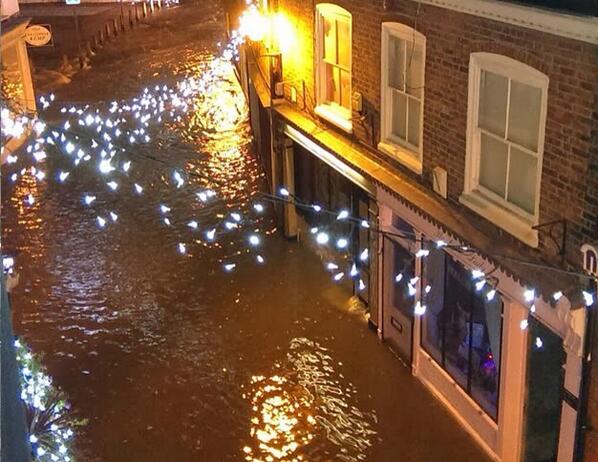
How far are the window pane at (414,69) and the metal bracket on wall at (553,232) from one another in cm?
283

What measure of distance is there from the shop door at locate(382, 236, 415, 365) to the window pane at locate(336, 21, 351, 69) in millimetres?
2729

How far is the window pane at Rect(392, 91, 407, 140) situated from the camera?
35.7ft

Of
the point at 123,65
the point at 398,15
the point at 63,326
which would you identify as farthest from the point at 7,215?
the point at 123,65

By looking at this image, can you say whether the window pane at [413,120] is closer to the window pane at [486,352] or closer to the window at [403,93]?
the window at [403,93]

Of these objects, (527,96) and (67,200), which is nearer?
(527,96)

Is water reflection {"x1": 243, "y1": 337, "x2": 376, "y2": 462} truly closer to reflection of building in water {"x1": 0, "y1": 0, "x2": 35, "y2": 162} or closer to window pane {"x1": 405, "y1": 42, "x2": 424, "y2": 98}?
window pane {"x1": 405, "y1": 42, "x2": 424, "y2": 98}

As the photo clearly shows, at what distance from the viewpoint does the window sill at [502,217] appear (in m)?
8.56

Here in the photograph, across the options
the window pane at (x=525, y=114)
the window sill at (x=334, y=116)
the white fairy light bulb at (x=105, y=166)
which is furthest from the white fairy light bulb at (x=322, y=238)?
the window pane at (x=525, y=114)

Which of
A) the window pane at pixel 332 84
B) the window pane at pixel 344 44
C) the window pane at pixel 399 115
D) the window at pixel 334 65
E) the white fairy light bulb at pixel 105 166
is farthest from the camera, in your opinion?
the white fairy light bulb at pixel 105 166

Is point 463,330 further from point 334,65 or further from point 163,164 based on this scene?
point 163,164

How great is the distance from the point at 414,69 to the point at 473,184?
1807 millimetres

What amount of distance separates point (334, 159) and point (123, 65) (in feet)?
76.5

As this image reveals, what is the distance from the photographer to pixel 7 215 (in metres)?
18.4

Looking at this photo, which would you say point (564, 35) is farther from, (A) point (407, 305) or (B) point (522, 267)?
(A) point (407, 305)
